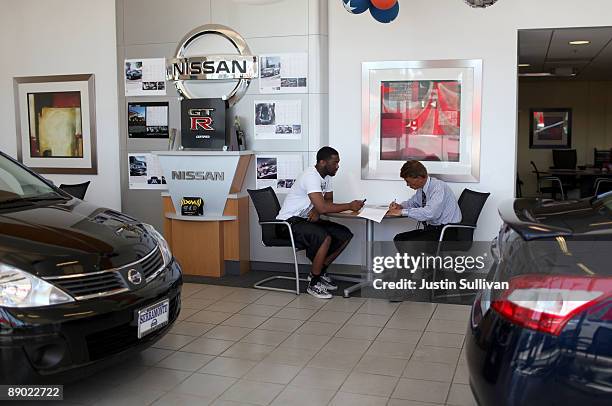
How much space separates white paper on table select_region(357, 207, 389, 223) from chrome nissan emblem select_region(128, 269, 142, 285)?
7.57 feet

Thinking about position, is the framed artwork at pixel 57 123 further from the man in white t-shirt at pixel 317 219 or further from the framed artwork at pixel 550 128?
the framed artwork at pixel 550 128

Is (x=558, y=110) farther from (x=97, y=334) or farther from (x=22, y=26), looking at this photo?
(x=97, y=334)

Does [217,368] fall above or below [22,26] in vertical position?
below

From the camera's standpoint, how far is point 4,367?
2807 millimetres

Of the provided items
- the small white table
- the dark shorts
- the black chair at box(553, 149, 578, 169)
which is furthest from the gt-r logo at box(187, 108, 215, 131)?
the black chair at box(553, 149, 578, 169)

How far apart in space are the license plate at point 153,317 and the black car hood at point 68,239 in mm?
267

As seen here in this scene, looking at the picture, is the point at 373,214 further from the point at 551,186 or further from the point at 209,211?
the point at 551,186

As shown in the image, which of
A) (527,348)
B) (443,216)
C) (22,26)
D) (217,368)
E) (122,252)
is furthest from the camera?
(22,26)

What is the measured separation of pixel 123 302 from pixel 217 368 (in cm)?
87

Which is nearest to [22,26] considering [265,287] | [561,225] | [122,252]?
[265,287]

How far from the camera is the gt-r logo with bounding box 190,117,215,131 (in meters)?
6.24

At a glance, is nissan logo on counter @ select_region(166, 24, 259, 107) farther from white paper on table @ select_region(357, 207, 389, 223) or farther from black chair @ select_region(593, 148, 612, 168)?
black chair @ select_region(593, 148, 612, 168)

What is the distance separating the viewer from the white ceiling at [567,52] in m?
6.10

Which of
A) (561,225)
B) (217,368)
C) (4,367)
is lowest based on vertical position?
(217,368)
